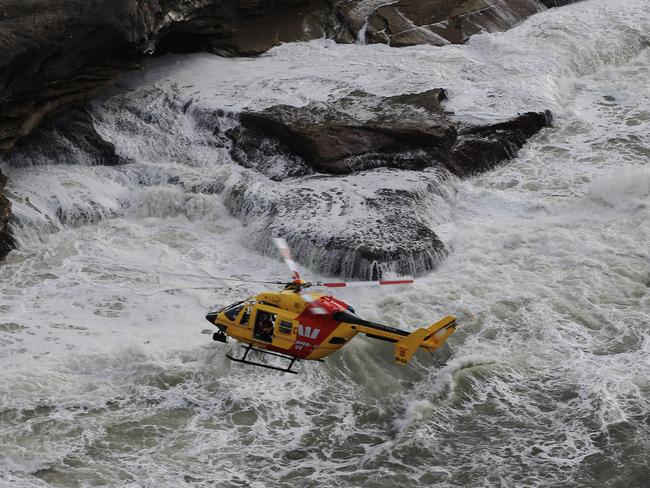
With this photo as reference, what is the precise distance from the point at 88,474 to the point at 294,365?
336cm

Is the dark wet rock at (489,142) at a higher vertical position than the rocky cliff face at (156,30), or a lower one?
lower

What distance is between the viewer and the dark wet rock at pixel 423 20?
23.8 m

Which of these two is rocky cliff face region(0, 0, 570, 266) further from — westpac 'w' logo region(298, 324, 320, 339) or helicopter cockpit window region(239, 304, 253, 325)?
westpac 'w' logo region(298, 324, 320, 339)

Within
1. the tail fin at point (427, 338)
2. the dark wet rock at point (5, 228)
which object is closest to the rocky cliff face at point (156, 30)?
the dark wet rock at point (5, 228)

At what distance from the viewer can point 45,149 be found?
61.3ft

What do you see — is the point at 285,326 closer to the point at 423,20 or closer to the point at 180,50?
the point at 180,50

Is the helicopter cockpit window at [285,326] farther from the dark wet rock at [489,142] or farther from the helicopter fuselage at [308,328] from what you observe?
the dark wet rock at [489,142]

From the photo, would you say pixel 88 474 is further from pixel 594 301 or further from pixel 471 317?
pixel 594 301

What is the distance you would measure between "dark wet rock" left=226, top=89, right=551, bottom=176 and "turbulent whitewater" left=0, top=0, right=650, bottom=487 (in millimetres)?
368

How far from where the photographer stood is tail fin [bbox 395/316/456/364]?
1148 cm

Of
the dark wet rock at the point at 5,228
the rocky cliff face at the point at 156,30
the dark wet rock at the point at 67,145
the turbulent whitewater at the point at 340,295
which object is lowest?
the turbulent whitewater at the point at 340,295

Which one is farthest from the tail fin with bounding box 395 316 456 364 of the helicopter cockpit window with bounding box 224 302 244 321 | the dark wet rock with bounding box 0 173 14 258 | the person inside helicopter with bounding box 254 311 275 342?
the dark wet rock with bounding box 0 173 14 258

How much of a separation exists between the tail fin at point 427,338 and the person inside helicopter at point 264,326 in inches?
65.9

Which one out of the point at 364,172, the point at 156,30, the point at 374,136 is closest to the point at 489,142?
the point at 374,136
